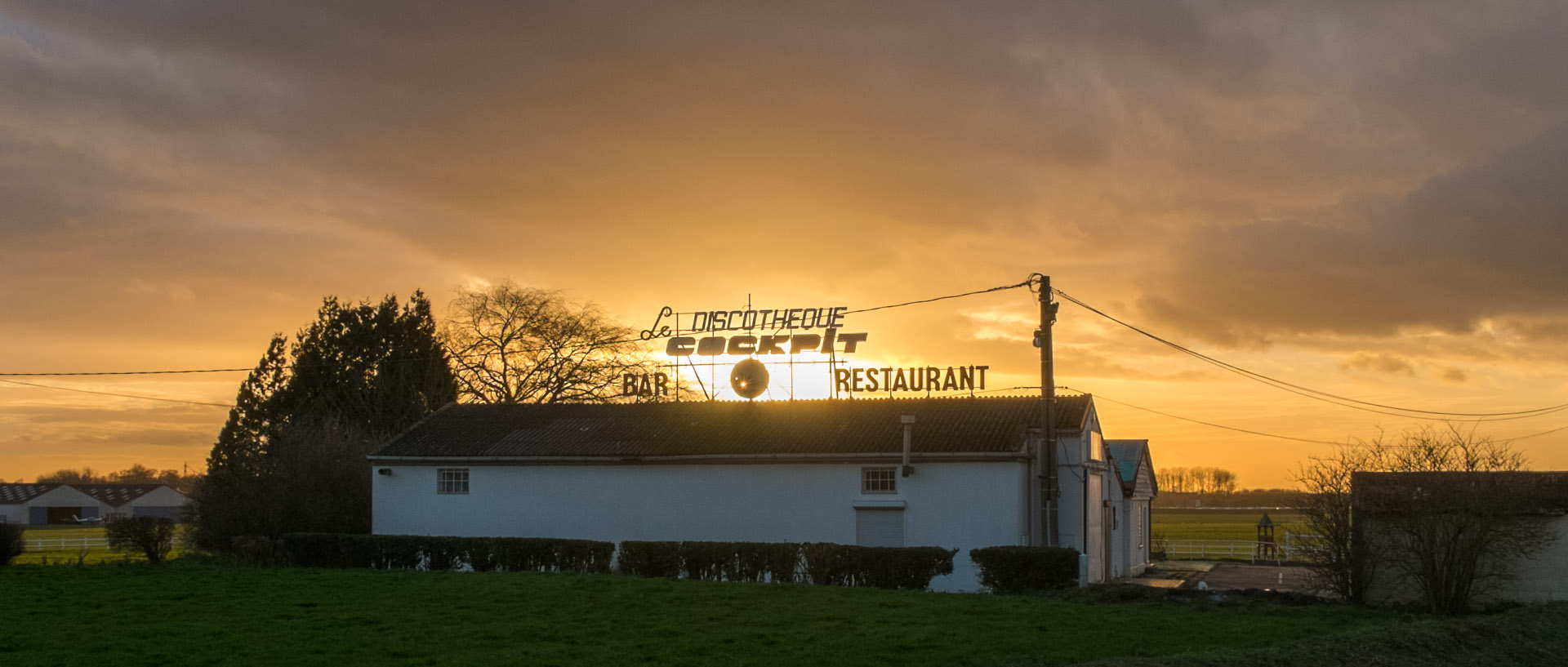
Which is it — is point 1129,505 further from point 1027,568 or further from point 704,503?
point 1027,568

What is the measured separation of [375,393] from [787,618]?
4242 centimetres

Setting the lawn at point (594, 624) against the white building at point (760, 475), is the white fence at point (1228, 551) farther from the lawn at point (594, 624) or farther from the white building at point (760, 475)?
the lawn at point (594, 624)

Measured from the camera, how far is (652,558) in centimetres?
2686

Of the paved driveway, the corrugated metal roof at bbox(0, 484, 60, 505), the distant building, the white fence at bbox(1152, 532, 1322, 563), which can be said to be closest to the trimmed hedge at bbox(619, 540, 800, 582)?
the paved driveway

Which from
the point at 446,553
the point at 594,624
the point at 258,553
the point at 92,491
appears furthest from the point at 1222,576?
the point at 92,491

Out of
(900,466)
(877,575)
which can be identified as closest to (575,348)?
(900,466)

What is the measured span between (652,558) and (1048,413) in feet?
30.9

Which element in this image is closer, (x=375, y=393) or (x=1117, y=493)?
(x=1117, y=493)

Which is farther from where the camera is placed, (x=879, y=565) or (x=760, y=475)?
(x=760, y=475)

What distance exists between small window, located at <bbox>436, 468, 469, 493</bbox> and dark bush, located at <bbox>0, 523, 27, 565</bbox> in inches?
417

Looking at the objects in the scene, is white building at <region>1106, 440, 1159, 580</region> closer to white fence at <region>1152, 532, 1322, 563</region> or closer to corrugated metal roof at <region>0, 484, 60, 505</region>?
white fence at <region>1152, 532, 1322, 563</region>

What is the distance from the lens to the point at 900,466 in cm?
3133

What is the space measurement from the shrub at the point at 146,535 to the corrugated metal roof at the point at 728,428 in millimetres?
6236

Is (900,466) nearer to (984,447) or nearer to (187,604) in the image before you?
(984,447)
